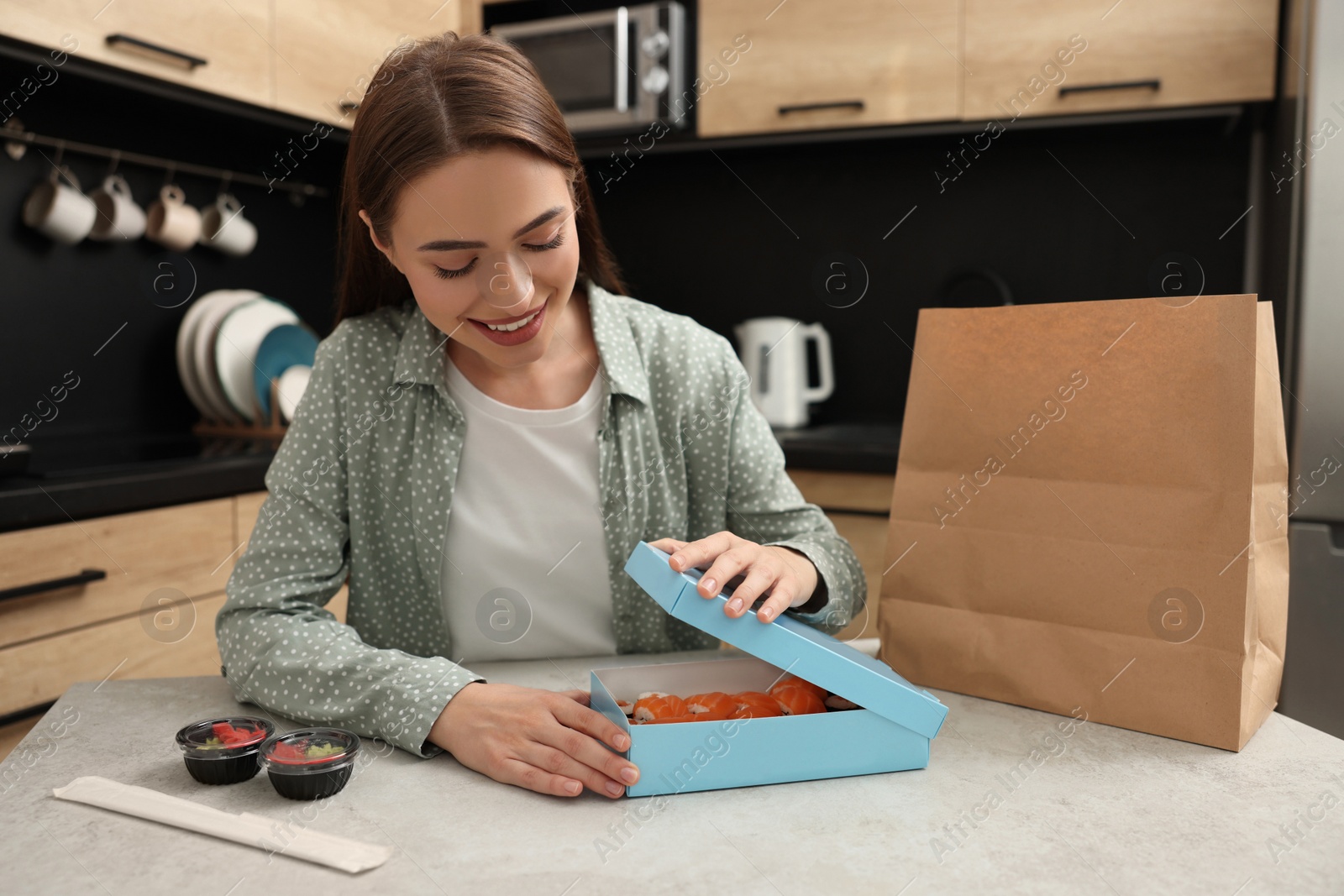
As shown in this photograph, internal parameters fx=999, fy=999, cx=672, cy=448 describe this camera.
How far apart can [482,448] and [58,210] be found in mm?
1427

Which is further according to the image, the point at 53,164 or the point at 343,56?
the point at 343,56

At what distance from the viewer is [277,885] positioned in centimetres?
61

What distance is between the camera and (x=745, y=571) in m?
0.88

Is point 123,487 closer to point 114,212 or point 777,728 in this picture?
point 114,212

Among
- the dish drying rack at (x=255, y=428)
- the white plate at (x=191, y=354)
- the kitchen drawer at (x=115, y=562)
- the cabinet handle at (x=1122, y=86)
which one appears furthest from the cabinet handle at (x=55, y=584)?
the cabinet handle at (x=1122, y=86)


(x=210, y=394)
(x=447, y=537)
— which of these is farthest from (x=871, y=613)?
(x=210, y=394)

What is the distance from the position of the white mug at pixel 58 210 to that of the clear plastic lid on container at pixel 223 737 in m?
1.69

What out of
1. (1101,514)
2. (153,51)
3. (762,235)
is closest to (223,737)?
(1101,514)

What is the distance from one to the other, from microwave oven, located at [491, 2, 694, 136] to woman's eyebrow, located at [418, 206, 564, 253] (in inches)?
59.3

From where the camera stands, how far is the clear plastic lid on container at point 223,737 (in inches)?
29.6

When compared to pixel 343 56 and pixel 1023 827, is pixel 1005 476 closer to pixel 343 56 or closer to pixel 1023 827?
pixel 1023 827

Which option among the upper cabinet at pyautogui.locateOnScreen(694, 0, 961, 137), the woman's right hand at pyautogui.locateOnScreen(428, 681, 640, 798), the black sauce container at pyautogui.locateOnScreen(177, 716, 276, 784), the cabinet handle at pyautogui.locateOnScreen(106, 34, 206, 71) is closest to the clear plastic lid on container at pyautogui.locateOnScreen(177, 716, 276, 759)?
the black sauce container at pyautogui.locateOnScreen(177, 716, 276, 784)

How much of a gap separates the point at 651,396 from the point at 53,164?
64.4 inches

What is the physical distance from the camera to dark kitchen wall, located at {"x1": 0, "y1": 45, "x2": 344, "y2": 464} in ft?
6.75
